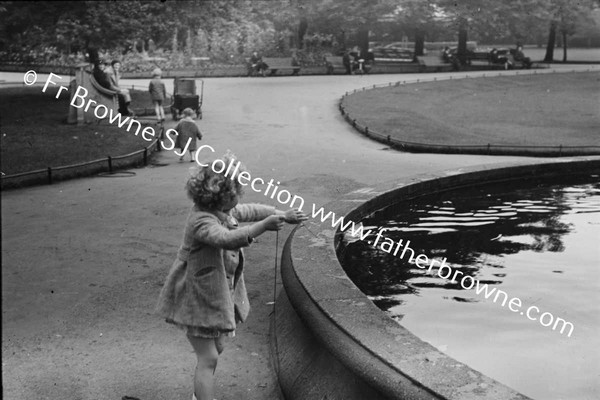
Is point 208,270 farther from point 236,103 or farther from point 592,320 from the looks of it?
point 236,103

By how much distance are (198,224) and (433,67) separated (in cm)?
4006

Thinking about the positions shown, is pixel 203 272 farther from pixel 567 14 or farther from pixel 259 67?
pixel 567 14

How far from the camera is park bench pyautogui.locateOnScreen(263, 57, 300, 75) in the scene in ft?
127

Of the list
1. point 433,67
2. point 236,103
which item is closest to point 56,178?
point 236,103

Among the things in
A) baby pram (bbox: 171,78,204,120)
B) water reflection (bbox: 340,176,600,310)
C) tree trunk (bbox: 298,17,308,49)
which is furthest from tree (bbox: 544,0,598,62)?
water reflection (bbox: 340,176,600,310)

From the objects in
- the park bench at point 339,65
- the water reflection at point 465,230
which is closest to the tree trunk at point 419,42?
the park bench at point 339,65

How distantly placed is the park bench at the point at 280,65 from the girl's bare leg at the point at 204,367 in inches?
1363

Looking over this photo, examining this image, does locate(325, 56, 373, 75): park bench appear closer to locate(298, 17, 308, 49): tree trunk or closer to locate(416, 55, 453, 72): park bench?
locate(298, 17, 308, 49): tree trunk

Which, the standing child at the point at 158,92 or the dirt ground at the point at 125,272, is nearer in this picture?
the dirt ground at the point at 125,272

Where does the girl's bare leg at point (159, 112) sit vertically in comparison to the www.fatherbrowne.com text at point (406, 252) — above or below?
above

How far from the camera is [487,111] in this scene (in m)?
25.3

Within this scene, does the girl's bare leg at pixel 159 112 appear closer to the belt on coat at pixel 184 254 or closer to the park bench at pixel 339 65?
the belt on coat at pixel 184 254

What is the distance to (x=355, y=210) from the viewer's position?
8.15 m

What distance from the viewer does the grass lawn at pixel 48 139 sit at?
15.0 meters
